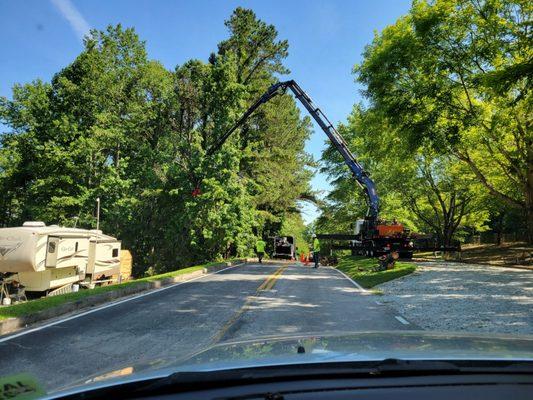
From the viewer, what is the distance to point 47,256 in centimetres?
2056

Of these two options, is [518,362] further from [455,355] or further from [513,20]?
[513,20]

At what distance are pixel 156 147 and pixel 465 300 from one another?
3424cm

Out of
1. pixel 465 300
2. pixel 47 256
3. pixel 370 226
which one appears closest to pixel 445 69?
pixel 370 226

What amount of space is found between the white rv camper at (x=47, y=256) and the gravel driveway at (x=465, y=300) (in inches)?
553

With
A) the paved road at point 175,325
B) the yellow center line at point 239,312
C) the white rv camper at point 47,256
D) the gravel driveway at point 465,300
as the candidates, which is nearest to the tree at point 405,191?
the gravel driveway at point 465,300

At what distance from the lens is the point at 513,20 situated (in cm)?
1950

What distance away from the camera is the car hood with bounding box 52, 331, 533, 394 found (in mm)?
2102

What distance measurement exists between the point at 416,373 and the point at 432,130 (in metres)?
19.0

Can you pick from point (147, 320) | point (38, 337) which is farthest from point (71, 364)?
point (147, 320)

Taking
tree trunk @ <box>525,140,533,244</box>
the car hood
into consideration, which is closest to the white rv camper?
the car hood

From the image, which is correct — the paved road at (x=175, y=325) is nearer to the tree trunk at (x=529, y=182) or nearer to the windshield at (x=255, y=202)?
the windshield at (x=255, y=202)

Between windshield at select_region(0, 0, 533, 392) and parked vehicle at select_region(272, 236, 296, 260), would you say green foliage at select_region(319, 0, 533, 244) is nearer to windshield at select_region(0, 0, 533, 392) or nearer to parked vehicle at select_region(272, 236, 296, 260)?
windshield at select_region(0, 0, 533, 392)

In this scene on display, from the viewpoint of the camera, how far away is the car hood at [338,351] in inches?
82.7

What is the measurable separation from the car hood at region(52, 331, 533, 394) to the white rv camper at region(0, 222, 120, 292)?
18980 mm
